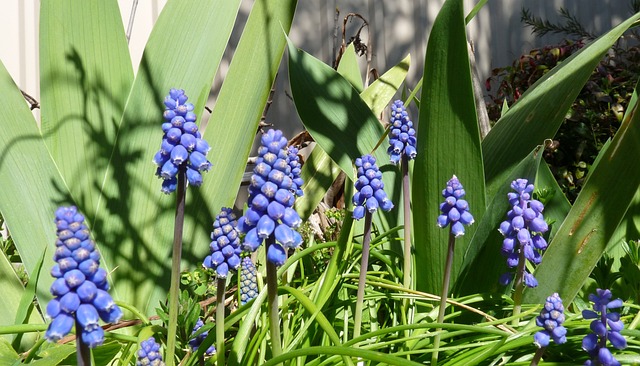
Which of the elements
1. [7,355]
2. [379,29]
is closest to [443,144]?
[7,355]

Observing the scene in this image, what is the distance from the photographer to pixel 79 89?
1.44m

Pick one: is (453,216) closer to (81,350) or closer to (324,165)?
(81,350)

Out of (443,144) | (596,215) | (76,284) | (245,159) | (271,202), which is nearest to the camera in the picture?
(76,284)

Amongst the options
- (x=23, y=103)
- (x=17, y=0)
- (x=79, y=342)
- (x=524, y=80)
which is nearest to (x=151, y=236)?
(x=23, y=103)

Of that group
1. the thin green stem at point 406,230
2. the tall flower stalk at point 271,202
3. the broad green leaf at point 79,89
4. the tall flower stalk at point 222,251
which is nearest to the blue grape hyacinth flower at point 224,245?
the tall flower stalk at point 222,251

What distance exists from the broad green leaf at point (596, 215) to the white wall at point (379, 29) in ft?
6.69

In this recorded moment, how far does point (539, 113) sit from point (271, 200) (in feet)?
2.57

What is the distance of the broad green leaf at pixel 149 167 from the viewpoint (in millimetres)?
1438

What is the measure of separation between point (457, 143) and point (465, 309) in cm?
32

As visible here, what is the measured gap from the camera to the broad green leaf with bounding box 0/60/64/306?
138 centimetres

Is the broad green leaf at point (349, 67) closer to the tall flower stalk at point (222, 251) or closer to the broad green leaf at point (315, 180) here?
the broad green leaf at point (315, 180)

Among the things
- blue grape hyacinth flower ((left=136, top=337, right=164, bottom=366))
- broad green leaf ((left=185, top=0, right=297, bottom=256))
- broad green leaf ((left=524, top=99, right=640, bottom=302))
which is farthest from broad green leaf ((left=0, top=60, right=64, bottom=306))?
broad green leaf ((left=524, top=99, right=640, bottom=302))

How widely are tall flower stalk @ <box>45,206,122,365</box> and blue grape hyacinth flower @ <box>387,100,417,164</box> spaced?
2.39ft

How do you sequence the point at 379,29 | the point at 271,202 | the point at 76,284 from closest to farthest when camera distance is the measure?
the point at 76,284
the point at 271,202
the point at 379,29
